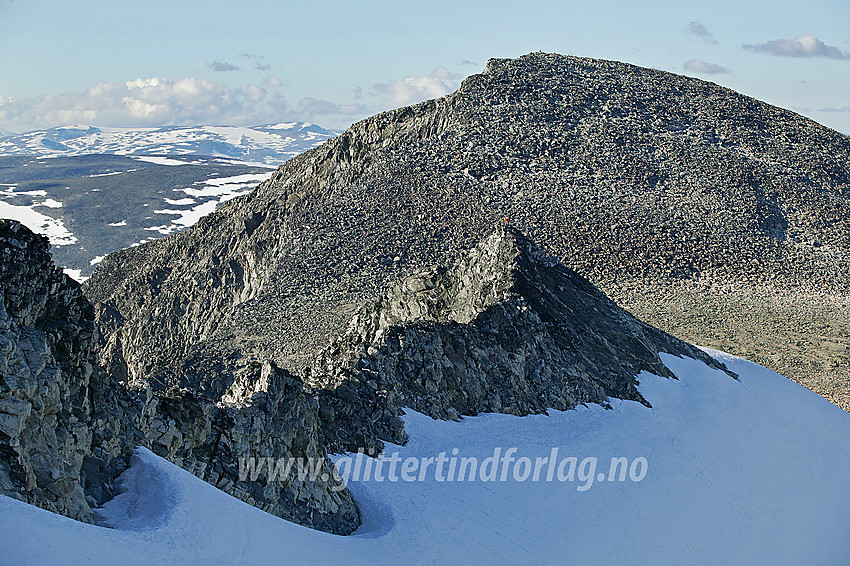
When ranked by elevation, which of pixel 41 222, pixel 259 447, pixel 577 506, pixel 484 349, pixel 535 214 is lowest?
pixel 41 222

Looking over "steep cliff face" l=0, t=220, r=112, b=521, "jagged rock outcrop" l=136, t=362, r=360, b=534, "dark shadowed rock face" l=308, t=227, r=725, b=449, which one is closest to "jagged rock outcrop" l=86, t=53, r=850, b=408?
"dark shadowed rock face" l=308, t=227, r=725, b=449

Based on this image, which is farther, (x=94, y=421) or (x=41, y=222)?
(x=41, y=222)

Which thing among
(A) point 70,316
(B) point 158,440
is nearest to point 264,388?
(B) point 158,440

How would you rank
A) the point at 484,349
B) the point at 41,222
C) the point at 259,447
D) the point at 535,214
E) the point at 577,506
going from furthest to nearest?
the point at 41,222
the point at 535,214
the point at 484,349
the point at 577,506
the point at 259,447

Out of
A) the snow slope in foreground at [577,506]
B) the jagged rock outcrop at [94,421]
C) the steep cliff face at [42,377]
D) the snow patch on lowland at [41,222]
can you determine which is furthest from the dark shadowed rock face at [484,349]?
the snow patch on lowland at [41,222]

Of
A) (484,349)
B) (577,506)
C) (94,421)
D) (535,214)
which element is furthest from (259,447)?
(535,214)

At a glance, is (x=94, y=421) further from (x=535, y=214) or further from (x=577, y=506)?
(x=535, y=214)

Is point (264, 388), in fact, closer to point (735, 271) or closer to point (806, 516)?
point (806, 516)
